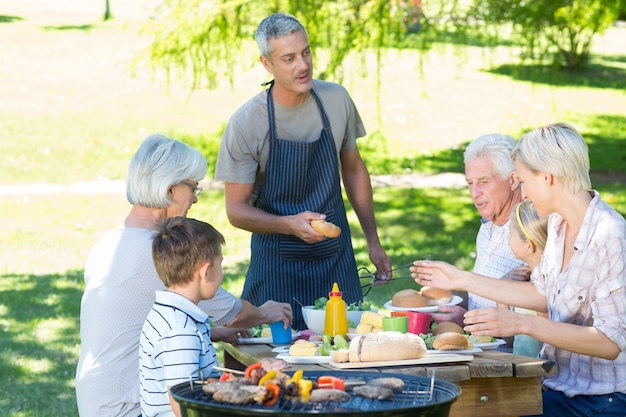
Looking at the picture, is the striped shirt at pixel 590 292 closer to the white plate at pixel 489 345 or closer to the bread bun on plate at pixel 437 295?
the white plate at pixel 489 345

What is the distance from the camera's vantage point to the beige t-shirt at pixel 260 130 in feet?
15.5

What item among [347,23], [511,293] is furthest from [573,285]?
[347,23]

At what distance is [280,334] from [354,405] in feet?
4.30

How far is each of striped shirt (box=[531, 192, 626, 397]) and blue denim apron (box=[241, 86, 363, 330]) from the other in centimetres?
144

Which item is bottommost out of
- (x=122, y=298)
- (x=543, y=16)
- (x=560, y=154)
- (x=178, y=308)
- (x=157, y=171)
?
(x=122, y=298)

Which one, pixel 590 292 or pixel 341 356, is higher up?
pixel 590 292

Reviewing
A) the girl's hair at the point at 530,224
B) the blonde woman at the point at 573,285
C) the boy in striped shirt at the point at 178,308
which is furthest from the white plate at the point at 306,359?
the girl's hair at the point at 530,224

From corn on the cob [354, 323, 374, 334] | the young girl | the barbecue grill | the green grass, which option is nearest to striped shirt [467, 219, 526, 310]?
the young girl

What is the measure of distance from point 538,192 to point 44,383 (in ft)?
13.0

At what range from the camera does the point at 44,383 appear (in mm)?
6305

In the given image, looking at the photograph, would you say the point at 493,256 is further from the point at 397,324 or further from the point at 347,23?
the point at 347,23

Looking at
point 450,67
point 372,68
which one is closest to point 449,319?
point 372,68

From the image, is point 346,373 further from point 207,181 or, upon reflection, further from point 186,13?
point 207,181

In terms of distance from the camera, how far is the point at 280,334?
3766 mm
